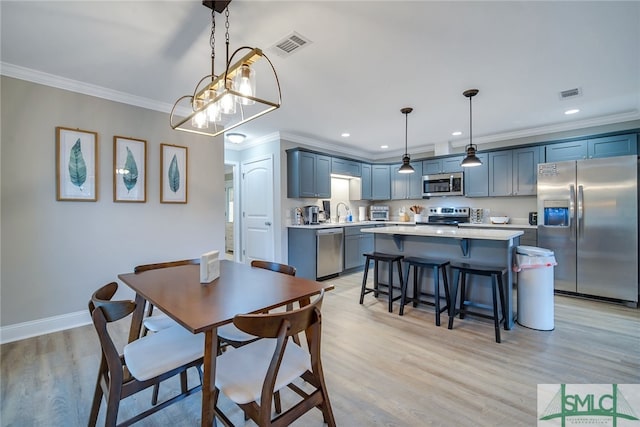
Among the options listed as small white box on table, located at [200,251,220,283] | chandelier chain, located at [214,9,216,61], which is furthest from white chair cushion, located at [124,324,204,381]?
chandelier chain, located at [214,9,216,61]

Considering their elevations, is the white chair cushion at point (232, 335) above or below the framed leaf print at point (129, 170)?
below

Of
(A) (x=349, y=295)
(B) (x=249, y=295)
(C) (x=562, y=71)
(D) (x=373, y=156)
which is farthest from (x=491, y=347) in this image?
(D) (x=373, y=156)

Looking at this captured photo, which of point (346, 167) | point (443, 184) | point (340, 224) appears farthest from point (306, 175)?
point (443, 184)

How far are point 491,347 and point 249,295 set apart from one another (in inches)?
87.2

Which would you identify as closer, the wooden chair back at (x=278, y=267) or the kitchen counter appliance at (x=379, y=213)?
the wooden chair back at (x=278, y=267)

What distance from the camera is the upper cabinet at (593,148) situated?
3854mm

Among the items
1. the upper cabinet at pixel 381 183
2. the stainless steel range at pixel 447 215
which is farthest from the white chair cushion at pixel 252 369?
the upper cabinet at pixel 381 183

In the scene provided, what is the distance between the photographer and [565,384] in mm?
1961

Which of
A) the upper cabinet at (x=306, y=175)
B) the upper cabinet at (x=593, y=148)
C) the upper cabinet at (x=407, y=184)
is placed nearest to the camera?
the upper cabinet at (x=593, y=148)

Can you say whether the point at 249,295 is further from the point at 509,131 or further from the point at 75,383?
the point at 509,131

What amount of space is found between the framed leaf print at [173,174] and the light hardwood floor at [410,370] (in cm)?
153

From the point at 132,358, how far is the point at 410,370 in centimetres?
182

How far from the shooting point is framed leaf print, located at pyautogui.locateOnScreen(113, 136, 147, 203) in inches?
124

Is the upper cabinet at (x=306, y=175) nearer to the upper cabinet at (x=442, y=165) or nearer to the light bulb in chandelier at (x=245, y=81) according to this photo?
the upper cabinet at (x=442, y=165)
